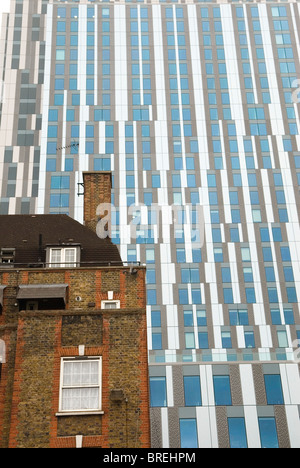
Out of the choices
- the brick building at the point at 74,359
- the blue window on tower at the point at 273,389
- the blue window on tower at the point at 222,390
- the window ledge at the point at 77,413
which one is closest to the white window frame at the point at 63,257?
the brick building at the point at 74,359

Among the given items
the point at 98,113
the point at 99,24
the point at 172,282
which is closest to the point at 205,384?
the point at 172,282

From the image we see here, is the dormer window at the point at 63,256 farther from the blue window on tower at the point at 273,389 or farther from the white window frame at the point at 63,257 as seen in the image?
the blue window on tower at the point at 273,389

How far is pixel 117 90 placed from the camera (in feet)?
347

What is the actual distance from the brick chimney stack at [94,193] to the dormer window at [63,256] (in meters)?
3.46

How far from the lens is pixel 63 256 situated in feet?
106

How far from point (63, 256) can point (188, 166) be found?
6830 centimetres

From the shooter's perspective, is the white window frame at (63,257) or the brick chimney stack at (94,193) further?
the brick chimney stack at (94,193)

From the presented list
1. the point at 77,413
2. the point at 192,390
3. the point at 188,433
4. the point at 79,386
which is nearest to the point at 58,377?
the point at 79,386

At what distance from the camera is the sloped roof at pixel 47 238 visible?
32.9 m

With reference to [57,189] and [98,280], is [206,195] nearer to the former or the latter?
[57,189]

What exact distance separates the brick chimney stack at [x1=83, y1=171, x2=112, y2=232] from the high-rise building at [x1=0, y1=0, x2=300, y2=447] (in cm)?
4766

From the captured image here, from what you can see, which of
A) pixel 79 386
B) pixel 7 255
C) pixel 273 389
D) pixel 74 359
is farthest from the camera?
pixel 273 389

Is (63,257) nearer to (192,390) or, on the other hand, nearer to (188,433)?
(188,433)

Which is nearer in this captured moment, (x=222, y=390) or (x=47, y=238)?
(x=47, y=238)
